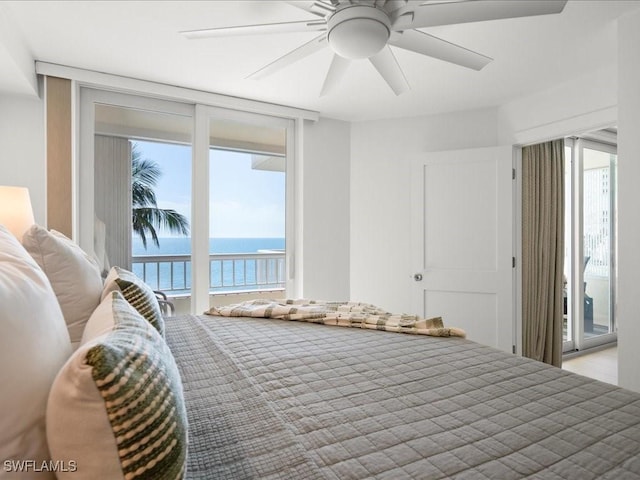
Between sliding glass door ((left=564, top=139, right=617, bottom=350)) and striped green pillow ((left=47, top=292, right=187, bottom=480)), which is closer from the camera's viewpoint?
striped green pillow ((left=47, top=292, right=187, bottom=480))

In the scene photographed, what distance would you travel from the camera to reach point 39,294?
0.72 metres

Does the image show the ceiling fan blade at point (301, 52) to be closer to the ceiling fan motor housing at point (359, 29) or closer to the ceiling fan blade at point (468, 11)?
the ceiling fan motor housing at point (359, 29)

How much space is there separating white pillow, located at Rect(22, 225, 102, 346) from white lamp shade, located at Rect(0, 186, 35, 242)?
107 centimetres

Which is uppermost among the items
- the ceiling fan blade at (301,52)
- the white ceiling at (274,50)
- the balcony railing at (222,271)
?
the white ceiling at (274,50)

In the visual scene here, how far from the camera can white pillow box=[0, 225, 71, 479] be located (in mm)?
558

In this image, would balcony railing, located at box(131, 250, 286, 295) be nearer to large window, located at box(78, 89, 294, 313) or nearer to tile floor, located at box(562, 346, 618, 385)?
large window, located at box(78, 89, 294, 313)

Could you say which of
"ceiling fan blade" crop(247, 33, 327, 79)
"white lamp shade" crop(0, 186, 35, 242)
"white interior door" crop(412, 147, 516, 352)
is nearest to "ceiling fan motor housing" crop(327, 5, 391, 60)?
"ceiling fan blade" crop(247, 33, 327, 79)

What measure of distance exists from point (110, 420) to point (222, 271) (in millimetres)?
3165

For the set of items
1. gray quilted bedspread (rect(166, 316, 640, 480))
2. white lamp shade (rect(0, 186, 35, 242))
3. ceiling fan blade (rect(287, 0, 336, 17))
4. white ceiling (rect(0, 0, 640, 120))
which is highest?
white ceiling (rect(0, 0, 640, 120))

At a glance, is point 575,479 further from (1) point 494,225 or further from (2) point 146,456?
(1) point 494,225

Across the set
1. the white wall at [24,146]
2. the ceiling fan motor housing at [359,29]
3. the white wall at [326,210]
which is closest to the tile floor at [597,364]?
the white wall at [326,210]

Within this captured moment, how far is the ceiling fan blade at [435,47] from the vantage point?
5.49 ft

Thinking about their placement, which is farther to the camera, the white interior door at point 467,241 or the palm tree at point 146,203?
the white interior door at point 467,241

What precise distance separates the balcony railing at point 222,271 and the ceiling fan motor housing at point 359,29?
2.41 metres
